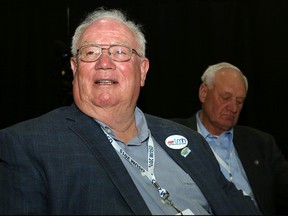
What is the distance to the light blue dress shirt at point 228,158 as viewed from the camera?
9.02ft

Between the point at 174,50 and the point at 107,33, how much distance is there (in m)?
2.08

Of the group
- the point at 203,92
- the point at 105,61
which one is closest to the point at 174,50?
the point at 203,92

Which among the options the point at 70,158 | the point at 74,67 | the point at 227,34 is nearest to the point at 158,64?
the point at 227,34

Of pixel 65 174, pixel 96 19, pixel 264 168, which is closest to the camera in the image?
pixel 65 174

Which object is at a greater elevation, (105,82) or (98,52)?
(98,52)

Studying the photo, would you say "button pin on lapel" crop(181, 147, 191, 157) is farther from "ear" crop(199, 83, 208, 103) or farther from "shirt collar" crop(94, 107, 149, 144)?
"ear" crop(199, 83, 208, 103)

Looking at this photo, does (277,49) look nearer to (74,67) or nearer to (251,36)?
(251,36)

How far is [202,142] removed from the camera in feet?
6.55

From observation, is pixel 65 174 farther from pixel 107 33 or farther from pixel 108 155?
pixel 107 33

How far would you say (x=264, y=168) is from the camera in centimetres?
279

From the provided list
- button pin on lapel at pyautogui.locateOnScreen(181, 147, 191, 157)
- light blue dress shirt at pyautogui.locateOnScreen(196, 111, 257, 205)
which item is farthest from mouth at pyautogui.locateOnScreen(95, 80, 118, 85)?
light blue dress shirt at pyautogui.locateOnScreen(196, 111, 257, 205)

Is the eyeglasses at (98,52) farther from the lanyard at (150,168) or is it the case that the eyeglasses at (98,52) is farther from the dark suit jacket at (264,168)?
the dark suit jacket at (264,168)

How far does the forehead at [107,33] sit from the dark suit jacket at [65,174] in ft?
1.43

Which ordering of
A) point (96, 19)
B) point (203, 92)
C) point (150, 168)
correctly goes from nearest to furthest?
point (150, 168)
point (96, 19)
point (203, 92)
